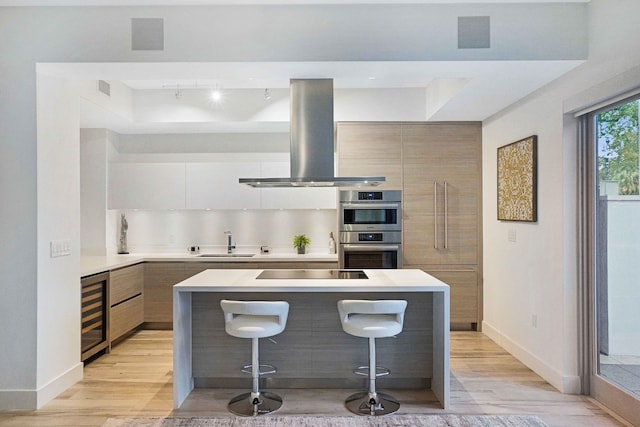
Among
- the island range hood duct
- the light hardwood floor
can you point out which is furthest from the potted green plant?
the light hardwood floor

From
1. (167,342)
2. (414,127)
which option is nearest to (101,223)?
(167,342)

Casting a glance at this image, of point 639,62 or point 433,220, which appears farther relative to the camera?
point 433,220

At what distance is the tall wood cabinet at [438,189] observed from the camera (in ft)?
17.0

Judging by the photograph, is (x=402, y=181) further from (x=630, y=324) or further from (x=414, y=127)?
(x=630, y=324)

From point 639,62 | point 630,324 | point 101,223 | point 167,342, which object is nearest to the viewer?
point 639,62

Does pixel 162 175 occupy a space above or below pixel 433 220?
above

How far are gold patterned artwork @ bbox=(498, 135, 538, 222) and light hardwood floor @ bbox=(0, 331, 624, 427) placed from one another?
137 centimetres

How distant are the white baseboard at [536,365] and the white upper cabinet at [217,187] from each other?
304 cm

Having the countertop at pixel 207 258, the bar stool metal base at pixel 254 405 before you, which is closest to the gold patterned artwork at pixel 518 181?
the countertop at pixel 207 258

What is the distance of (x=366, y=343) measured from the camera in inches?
138

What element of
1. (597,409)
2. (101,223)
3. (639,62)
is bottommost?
(597,409)

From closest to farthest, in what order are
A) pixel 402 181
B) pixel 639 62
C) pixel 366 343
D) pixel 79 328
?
pixel 639 62
pixel 366 343
pixel 79 328
pixel 402 181

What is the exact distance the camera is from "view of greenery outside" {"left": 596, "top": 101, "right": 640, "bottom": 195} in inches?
115

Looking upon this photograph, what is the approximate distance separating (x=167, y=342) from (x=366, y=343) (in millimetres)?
2365
